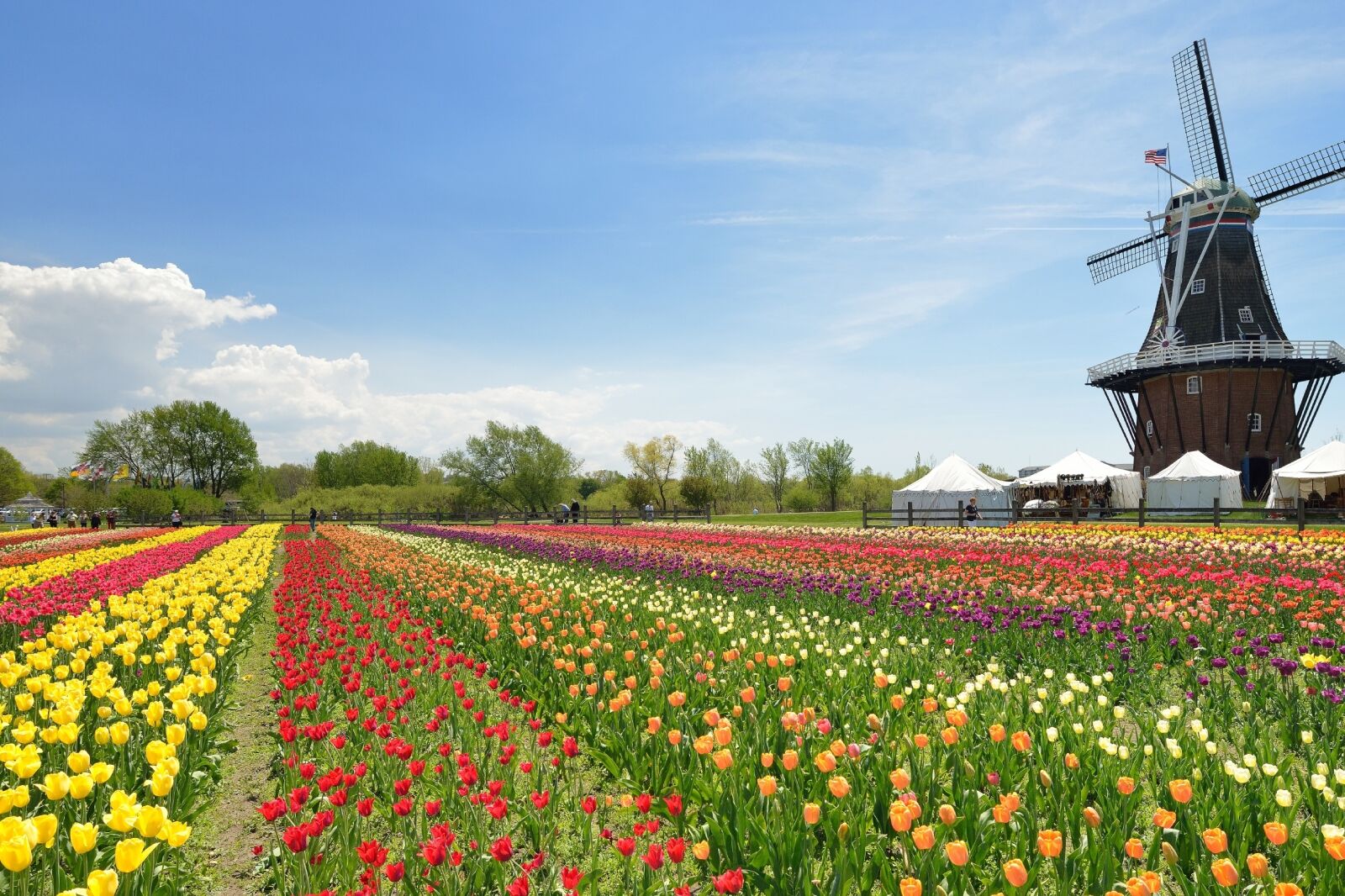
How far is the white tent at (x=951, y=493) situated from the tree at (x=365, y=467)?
64.4 m

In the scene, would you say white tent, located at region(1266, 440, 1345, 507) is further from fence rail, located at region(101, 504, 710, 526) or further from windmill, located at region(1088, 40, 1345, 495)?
fence rail, located at region(101, 504, 710, 526)

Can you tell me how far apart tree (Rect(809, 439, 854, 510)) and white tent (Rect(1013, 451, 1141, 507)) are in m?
31.2

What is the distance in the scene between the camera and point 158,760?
3422mm

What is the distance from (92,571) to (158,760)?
10.5 m

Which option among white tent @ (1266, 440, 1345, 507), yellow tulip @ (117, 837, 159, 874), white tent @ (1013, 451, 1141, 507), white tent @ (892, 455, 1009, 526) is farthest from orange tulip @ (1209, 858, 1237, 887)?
white tent @ (1013, 451, 1141, 507)

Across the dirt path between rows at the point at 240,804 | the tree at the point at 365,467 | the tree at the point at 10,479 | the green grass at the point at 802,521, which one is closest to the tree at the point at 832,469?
the green grass at the point at 802,521

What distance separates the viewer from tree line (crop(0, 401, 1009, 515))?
66.2m

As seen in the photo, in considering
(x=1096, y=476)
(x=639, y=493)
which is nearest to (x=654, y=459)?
(x=639, y=493)

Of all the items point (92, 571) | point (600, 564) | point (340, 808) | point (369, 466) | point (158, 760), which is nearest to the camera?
point (158, 760)

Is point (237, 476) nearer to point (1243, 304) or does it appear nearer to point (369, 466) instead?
point (369, 466)

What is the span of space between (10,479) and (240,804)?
96.1 metres

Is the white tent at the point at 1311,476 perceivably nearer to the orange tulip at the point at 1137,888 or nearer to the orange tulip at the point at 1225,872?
the orange tulip at the point at 1225,872

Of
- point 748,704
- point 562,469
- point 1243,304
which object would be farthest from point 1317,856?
point 562,469

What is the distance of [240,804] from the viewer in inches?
192
